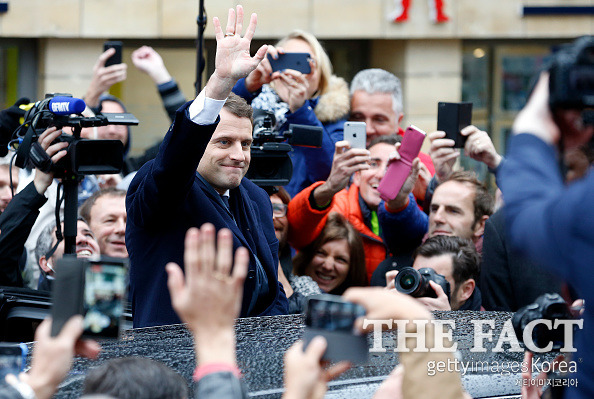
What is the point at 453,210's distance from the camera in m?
5.01

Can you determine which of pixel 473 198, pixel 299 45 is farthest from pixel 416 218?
pixel 299 45

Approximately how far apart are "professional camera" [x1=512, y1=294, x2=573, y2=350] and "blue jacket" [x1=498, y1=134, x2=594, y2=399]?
1.52 feet

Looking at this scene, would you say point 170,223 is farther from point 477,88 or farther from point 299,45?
point 477,88

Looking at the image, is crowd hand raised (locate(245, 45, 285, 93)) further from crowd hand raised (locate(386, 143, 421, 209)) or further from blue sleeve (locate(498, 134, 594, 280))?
blue sleeve (locate(498, 134, 594, 280))

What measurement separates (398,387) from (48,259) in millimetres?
2709

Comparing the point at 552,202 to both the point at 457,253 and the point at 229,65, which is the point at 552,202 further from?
the point at 457,253

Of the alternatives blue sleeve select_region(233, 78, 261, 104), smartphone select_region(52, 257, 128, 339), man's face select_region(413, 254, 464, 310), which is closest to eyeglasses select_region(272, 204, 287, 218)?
blue sleeve select_region(233, 78, 261, 104)

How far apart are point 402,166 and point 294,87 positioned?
Result: 2.49ft

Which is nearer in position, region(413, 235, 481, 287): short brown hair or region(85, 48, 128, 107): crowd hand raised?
region(413, 235, 481, 287): short brown hair

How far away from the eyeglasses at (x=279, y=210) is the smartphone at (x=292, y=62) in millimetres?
740

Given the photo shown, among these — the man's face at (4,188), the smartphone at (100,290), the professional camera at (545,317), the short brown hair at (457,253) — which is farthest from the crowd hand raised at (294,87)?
the smartphone at (100,290)

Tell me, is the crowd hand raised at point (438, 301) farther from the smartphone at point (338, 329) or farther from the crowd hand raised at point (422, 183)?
the smartphone at point (338, 329)

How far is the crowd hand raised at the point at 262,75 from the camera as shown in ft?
16.7

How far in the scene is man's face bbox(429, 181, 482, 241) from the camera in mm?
4984
